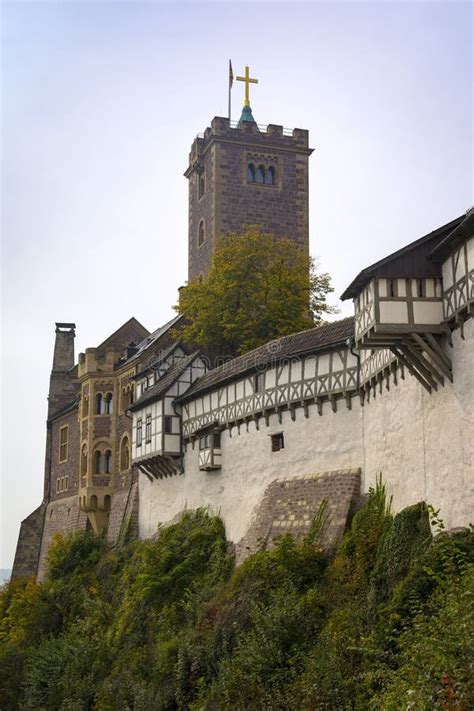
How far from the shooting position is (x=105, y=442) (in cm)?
4884

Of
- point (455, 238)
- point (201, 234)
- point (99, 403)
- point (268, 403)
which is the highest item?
point (201, 234)

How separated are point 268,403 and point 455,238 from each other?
12.8m

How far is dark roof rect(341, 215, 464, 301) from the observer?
22188 millimetres

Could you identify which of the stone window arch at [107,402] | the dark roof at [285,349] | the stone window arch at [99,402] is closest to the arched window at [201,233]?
the stone window arch at [107,402]

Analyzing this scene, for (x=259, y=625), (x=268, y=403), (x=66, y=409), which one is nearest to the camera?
(x=259, y=625)

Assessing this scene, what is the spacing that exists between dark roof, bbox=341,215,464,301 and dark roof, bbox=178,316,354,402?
6038 mm

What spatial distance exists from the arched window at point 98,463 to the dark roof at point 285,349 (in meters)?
11.0

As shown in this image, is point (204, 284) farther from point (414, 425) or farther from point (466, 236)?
point (466, 236)

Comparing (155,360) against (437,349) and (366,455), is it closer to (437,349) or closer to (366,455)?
(366,455)

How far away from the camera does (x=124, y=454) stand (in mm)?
48062

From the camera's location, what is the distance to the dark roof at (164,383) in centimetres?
4094

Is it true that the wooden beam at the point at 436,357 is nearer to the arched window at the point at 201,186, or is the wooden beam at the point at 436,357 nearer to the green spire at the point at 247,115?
the arched window at the point at 201,186

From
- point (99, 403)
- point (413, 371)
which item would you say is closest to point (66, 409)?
point (99, 403)

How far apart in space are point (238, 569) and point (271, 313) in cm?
1651
